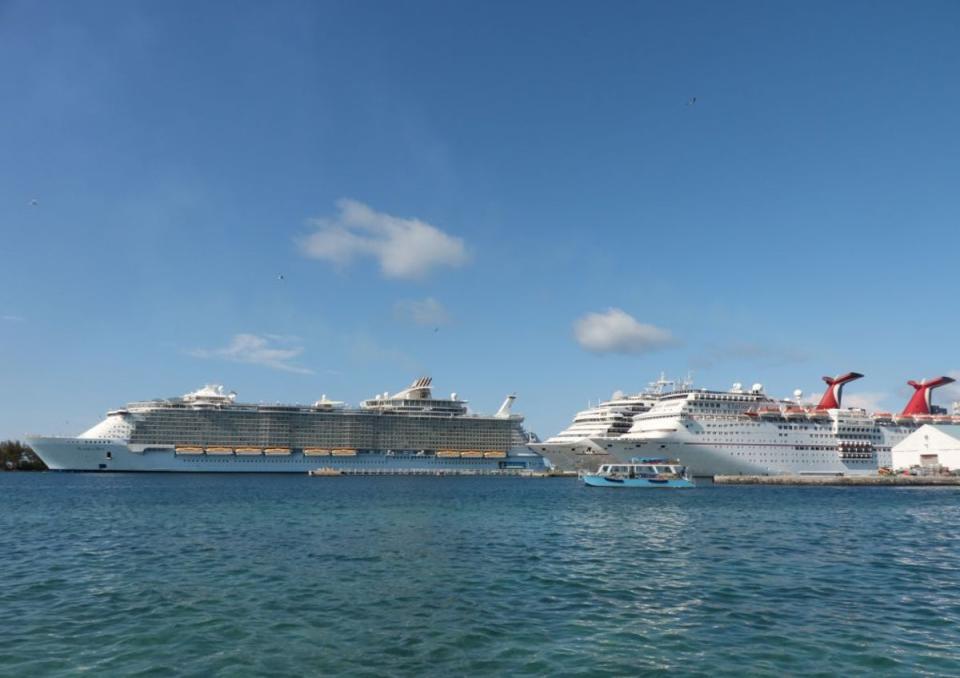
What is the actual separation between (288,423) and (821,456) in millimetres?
82989

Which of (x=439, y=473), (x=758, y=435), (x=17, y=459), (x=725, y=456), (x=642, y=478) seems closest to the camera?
(x=642, y=478)

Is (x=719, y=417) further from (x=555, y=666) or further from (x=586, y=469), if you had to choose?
(x=555, y=666)

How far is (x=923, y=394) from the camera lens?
353 feet

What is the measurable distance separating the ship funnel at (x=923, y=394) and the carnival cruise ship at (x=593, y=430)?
3967 cm

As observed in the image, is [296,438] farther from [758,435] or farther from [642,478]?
[758,435]

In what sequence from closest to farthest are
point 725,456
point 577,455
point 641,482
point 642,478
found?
1. point 641,482
2. point 642,478
3. point 725,456
4. point 577,455

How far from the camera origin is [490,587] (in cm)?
1831

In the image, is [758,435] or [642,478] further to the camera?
[758,435]

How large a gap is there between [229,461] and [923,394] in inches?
4392

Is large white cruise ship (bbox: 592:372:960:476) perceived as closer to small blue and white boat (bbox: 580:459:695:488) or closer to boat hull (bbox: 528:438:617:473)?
boat hull (bbox: 528:438:617:473)

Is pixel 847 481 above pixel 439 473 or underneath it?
above

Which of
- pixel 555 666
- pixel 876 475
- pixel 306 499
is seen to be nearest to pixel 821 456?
pixel 876 475

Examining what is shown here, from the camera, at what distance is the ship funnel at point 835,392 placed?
Answer: 104562 mm

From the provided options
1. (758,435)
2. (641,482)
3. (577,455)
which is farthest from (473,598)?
(577,455)
